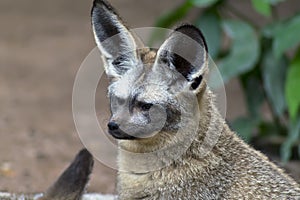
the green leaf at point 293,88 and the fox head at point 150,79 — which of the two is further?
the green leaf at point 293,88

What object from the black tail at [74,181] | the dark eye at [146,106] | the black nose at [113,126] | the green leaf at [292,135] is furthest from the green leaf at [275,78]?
the black nose at [113,126]

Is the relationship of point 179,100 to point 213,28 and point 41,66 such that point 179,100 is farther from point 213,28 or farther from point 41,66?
point 41,66

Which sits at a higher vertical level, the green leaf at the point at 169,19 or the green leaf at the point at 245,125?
the green leaf at the point at 169,19

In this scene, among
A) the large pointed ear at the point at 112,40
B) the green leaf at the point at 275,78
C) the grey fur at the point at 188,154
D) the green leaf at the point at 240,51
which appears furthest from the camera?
the green leaf at the point at 275,78

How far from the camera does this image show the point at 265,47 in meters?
9.15

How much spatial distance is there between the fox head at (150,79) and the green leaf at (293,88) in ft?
10.1

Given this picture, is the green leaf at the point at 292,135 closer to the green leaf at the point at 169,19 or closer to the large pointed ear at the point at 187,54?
the green leaf at the point at 169,19

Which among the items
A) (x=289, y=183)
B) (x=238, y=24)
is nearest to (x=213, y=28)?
(x=238, y=24)

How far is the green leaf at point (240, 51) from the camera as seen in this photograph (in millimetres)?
8758

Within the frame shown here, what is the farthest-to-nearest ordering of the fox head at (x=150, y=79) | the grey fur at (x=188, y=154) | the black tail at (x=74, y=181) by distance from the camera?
1. the black tail at (x=74, y=181)
2. the grey fur at (x=188, y=154)
3. the fox head at (x=150, y=79)

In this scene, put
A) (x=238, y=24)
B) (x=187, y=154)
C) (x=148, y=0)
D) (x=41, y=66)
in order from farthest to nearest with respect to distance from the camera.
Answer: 1. (x=148, y=0)
2. (x=41, y=66)
3. (x=238, y=24)
4. (x=187, y=154)

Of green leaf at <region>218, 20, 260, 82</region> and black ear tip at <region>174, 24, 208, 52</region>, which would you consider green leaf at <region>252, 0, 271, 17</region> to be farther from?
black ear tip at <region>174, 24, 208, 52</region>

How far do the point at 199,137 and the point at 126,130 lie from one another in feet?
1.80

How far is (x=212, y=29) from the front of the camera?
920 centimetres
